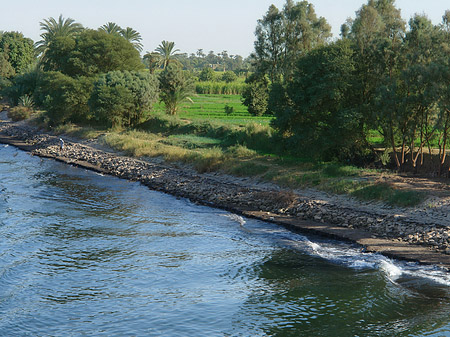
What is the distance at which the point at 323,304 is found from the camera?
1761cm

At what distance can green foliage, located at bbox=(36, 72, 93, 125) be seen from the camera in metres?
57.4

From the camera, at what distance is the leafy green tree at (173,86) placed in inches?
2263

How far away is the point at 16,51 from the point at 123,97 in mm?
72665

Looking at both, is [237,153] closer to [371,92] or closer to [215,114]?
[371,92]

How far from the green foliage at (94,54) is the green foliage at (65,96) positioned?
287 cm

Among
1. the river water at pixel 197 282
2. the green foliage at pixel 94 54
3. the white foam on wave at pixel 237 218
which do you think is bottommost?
the river water at pixel 197 282

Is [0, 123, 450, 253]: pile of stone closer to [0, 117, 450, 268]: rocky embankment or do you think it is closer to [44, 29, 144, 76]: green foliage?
[0, 117, 450, 268]: rocky embankment

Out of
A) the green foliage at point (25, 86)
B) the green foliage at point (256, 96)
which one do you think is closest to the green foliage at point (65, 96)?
the green foliage at point (256, 96)

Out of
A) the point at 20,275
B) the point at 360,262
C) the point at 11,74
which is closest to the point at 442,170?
the point at 360,262

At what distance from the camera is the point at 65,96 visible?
188 feet

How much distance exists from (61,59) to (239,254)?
163 feet

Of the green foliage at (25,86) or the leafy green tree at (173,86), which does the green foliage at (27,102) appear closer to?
the green foliage at (25,86)

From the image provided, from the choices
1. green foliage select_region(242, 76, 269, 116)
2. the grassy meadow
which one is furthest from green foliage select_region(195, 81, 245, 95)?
green foliage select_region(242, 76, 269, 116)

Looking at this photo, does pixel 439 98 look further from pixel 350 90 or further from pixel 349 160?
pixel 349 160
